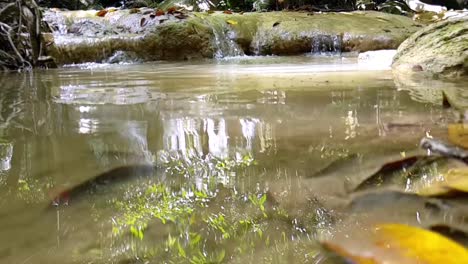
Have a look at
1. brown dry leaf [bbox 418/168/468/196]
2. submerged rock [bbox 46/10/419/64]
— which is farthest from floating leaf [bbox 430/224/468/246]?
submerged rock [bbox 46/10/419/64]

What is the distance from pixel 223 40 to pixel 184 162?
7595 mm

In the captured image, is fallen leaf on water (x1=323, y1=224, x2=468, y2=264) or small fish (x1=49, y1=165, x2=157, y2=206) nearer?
fallen leaf on water (x1=323, y1=224, x2=468, y2=264)

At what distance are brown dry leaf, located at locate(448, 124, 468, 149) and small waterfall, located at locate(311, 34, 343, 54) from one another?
287 inches

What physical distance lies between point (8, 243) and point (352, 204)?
0.75 metres

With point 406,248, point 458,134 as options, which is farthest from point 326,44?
point 406,248

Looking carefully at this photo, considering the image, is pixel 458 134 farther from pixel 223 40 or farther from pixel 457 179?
pixel 223 40

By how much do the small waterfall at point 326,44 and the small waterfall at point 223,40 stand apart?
1.56m

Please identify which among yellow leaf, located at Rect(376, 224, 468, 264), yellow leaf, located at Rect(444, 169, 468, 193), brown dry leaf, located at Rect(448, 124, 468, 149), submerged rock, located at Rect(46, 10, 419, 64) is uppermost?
submerged rock, located at Rect(46, 10, 419, 64)

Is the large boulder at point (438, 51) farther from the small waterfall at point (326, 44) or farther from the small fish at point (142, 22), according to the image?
the small fish at point (142, 22)

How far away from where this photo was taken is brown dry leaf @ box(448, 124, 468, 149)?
1.34m

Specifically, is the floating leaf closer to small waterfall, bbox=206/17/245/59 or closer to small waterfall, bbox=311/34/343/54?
small waterfall, bbox=206/17/245/59

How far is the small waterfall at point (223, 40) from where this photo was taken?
27.9 ft

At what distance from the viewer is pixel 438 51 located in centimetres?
397

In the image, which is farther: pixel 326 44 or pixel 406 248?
pixel 326 44
